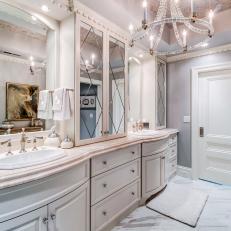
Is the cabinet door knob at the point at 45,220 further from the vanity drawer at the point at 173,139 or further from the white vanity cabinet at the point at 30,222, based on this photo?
the vanity drawer at the point at 173,139

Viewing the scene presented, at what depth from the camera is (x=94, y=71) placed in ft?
7.30

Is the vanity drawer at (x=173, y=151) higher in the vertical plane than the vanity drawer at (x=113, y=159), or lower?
lower

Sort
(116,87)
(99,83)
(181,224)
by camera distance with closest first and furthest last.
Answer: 1. (181,224)
2. (99,83)
3. (116,87)

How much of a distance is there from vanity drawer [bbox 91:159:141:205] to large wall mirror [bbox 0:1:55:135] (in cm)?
79

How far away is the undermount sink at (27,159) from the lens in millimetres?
1205

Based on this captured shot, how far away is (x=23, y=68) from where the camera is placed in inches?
72.8

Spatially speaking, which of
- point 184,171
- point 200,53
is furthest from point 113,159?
point 200,53

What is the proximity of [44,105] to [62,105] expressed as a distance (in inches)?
8.7

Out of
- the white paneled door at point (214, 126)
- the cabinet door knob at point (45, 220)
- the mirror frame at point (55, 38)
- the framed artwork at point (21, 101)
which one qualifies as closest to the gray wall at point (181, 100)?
the white paneled door at point (214, 126)

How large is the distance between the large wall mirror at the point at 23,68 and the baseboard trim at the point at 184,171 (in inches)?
109

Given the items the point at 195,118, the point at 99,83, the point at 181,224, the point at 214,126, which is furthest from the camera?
the point at 195,118

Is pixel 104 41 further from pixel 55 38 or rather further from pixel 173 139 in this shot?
pixel 173 139

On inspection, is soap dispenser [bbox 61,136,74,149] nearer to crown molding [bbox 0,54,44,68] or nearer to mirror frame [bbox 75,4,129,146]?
mirror frame [bbox 75,4,129,146]

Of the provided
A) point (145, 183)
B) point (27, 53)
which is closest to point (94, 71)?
point (27, 53)
